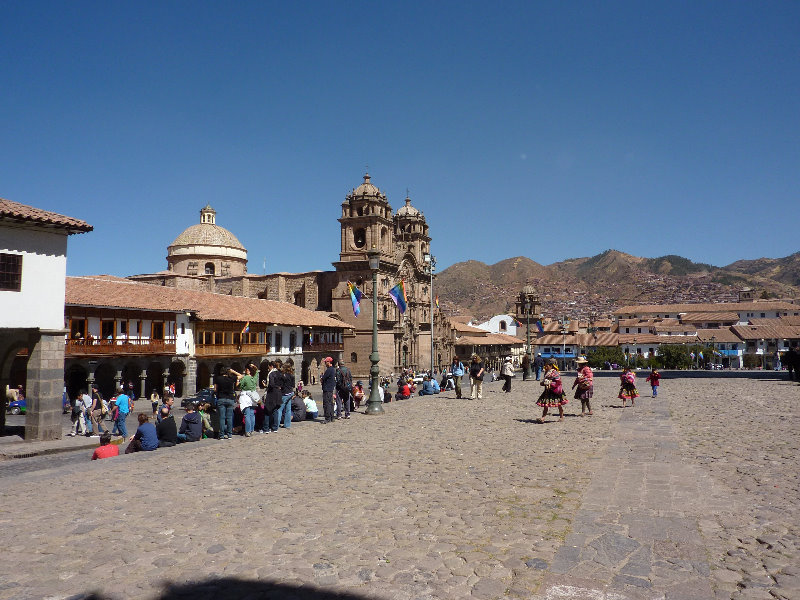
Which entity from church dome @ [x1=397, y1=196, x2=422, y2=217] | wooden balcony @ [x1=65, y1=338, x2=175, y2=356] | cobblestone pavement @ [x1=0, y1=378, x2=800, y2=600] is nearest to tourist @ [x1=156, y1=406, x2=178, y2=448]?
cobblestone pavement @ [x1=0, y1=378, x2=800, y2=600]

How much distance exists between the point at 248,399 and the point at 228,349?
87.1 feet

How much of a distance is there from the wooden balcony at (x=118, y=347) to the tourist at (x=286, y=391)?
19.5 metres

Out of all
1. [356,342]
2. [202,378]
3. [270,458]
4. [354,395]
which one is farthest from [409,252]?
[270,458]

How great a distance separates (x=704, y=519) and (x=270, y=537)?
443 cm

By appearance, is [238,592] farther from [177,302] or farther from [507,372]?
[177,302]

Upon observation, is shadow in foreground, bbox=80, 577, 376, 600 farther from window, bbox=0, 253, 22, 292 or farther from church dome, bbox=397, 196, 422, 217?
church dome, bbox=397, 196, 422, 217

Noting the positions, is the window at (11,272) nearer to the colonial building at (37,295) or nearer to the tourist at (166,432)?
the colonial building at (37,295)

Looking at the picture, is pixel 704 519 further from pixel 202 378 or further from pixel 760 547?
pixel 202 378

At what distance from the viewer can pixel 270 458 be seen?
10.1 metres

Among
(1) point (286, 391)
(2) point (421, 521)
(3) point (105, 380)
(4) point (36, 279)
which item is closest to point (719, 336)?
(3) point (105, 380)

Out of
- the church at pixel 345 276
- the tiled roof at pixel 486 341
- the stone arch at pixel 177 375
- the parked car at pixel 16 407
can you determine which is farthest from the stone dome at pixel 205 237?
the parked car at pixel 16 407

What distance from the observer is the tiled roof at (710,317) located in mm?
103625

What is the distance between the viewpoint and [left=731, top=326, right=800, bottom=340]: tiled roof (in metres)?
84.9

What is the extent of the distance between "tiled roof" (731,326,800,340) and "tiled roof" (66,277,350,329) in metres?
69.1
